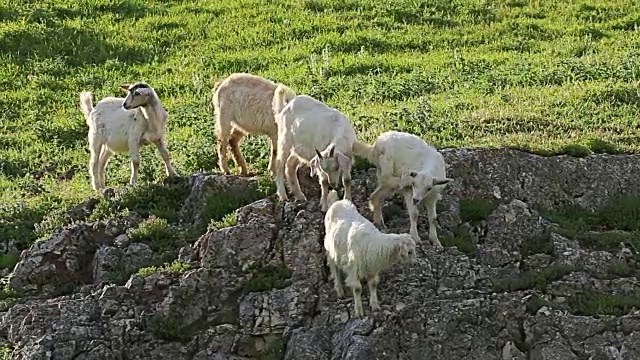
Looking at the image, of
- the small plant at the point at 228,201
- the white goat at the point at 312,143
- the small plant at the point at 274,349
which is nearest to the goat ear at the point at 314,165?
the white goat at the point at 312,143

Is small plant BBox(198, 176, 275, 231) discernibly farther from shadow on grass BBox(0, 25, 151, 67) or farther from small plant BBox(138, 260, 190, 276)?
shadow on grass BBox(0, 25, 151, 67)

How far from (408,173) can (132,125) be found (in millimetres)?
4579

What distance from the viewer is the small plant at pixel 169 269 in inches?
522

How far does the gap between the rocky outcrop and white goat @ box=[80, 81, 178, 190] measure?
141 centimetres

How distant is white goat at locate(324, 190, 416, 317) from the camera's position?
11.6 meters

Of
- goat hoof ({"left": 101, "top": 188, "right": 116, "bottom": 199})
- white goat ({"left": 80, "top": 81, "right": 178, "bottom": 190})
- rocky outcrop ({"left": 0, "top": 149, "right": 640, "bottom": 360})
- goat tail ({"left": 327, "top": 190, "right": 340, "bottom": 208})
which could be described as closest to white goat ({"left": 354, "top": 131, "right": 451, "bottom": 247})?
rocky outcrop ({"left": 0, "top": 149, "right": 640, "bottom": 360})

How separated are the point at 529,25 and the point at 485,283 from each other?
15.2 metres

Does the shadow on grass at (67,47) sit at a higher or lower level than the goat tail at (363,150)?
lower

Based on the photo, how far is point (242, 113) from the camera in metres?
15.6

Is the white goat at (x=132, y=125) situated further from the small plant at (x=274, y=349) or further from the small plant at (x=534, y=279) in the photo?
the small plant at (x=534, y=279)

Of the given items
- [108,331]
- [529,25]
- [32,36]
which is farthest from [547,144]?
[32,36]

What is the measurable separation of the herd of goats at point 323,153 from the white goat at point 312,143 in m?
0.01

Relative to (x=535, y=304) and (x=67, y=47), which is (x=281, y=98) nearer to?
(x=535, y=304)

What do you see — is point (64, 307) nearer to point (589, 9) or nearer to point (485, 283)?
point (485, 283)
